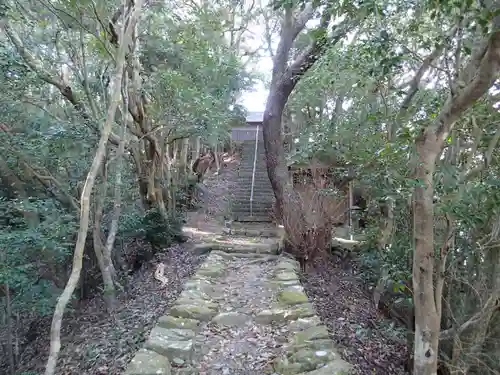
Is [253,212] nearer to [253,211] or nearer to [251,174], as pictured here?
[253,211]

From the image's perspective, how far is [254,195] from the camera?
10211 mm

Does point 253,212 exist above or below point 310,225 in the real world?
below

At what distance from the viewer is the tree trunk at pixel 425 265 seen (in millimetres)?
2463

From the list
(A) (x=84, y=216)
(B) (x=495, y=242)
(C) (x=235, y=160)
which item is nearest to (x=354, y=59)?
(B) (x=495, y=242)

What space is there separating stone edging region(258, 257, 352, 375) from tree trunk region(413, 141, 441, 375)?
558mm

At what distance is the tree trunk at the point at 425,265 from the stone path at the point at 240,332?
0.59 metres

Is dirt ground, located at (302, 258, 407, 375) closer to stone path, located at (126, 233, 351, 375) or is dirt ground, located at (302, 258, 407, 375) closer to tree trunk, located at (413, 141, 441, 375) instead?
stone path, located at (126, 233, 351, 375)

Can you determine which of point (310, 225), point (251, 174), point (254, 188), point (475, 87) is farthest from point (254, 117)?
point (475, 87)

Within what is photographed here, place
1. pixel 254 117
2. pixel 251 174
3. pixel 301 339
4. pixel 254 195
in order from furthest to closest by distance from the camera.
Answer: pixel 254 117
pixel 251 174
pixel 254 195
pixel 301 339

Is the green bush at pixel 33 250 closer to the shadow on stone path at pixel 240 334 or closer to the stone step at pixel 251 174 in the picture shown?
the shadow on stone path at pixel 240 334

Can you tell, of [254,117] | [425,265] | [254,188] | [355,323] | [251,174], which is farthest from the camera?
[254,117]

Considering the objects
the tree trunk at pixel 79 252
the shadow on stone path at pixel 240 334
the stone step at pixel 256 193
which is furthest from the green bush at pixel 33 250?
the stone step at pixel 256 193

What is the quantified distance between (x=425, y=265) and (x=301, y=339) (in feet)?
4.11

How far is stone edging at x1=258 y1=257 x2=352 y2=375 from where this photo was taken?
2678 millimetres
